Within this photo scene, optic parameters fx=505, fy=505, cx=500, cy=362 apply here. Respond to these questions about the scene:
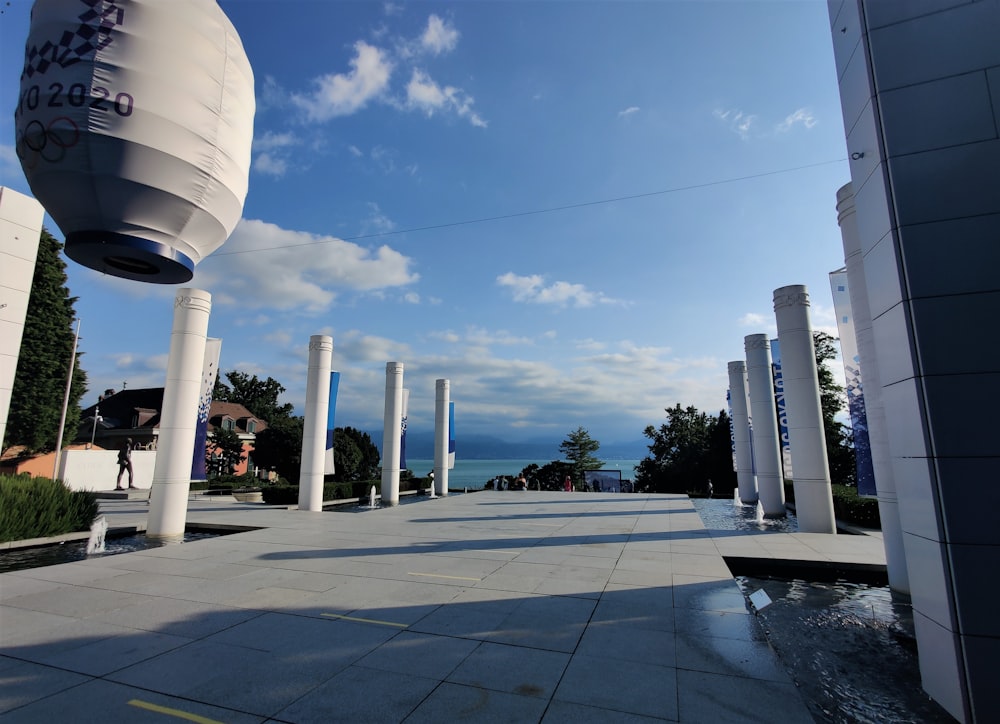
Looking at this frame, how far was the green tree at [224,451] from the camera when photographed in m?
49.1

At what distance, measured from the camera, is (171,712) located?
15.1ft

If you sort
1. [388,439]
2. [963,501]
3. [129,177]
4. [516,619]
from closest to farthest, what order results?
[129,177] → [963,501] → [516,619] → [388,439]

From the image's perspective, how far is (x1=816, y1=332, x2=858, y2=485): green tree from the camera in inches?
1302

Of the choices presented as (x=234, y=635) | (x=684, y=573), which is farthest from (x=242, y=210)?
(x=684, y=573)

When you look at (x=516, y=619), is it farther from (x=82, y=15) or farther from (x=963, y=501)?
(x=82, y=15)

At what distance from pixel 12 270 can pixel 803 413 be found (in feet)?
73.0

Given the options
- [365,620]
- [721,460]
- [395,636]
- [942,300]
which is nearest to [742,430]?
[721,460]

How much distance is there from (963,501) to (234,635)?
27.3 feet

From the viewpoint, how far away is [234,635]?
21.5 feet

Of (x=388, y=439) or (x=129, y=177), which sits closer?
(x=129, y=177)

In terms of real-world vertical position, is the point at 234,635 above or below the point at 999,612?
below

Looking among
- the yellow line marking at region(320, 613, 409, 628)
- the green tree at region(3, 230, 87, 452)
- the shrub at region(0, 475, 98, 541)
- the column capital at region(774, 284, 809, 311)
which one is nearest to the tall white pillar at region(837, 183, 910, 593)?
the column capital at region(774, 284, 809, 311)

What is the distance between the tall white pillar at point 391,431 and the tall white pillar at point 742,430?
17.4 m

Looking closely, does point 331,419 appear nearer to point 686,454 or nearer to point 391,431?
point 391,431
